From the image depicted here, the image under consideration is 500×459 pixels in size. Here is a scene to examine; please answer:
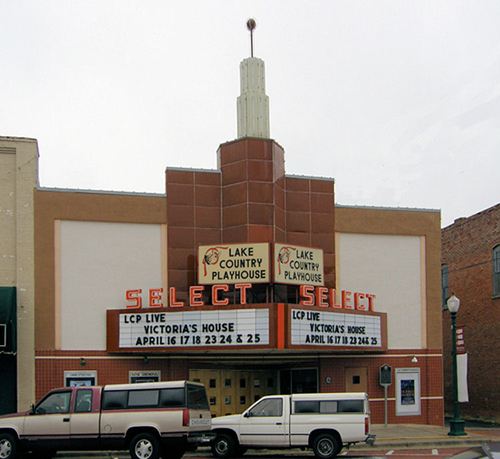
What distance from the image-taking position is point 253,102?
107ft

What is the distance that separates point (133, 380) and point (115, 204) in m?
6.20

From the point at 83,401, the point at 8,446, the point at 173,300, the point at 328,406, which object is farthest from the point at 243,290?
the point at 8,446

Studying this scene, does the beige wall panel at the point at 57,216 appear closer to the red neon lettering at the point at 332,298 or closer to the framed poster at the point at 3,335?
the framed poster at the point at 3,335

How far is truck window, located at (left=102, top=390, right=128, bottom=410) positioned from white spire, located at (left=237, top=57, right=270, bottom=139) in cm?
1300

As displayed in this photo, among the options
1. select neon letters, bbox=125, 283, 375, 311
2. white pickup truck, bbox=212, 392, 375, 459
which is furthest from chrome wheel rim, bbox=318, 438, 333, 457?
select neon letters, bbox=125, 283, 375, 311

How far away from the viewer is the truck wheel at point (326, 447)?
23.0 metres

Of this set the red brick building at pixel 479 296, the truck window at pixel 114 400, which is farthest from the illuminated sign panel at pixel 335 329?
the red brick building at pixel 479 296

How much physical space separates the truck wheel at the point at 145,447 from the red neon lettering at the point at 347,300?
1157 cm

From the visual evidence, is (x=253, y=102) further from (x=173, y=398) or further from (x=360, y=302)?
(x=173, y=398)

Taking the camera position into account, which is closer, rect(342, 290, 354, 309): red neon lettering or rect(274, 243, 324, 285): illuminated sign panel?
rect(274, 243, 324, 285): illuminated sign panel

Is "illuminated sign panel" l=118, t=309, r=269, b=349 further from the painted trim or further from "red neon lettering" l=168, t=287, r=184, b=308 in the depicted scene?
the painted trim

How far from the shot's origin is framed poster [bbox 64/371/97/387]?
99.8 ft

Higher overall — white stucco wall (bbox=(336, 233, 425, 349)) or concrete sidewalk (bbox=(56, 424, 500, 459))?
white stucco wall (bbox=(336, 233, 425, 349))

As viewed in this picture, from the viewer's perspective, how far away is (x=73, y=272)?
101 ft
